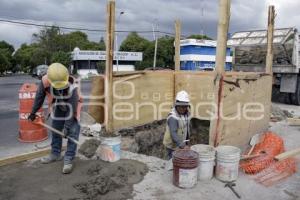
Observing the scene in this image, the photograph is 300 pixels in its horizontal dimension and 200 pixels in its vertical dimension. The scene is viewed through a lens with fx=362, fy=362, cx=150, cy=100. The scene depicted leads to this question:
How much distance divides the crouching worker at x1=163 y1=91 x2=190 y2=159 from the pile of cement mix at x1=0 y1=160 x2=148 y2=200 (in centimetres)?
69

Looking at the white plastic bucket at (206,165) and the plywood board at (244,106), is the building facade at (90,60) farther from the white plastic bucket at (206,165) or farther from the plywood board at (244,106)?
the white plastic bucket at (206,165)

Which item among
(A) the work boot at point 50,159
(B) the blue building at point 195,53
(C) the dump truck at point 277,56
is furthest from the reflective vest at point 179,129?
(B) the blue building at point 195,53

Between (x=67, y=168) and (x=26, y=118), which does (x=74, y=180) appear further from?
(x=26, y=118)

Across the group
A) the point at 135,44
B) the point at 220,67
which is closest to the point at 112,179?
the point at 220,67

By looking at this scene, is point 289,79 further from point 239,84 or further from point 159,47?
point 159,47

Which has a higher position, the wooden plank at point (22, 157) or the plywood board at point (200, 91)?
the plywood board at point (200, 91)

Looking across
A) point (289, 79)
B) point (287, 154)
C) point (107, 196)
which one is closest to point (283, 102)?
point (289, 79)

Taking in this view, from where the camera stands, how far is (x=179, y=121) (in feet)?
18.8

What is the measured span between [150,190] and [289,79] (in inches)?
455

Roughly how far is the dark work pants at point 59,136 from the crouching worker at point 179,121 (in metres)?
1.47

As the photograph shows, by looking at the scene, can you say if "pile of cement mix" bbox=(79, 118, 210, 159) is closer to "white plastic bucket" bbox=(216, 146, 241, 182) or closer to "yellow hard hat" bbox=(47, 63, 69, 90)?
"white plastic bucket" bbox=(216, 146, 241, 182)

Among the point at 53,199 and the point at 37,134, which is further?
the point at 37,134

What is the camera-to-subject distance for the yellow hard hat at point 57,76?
519cm

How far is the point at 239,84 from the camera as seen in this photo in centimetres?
707
